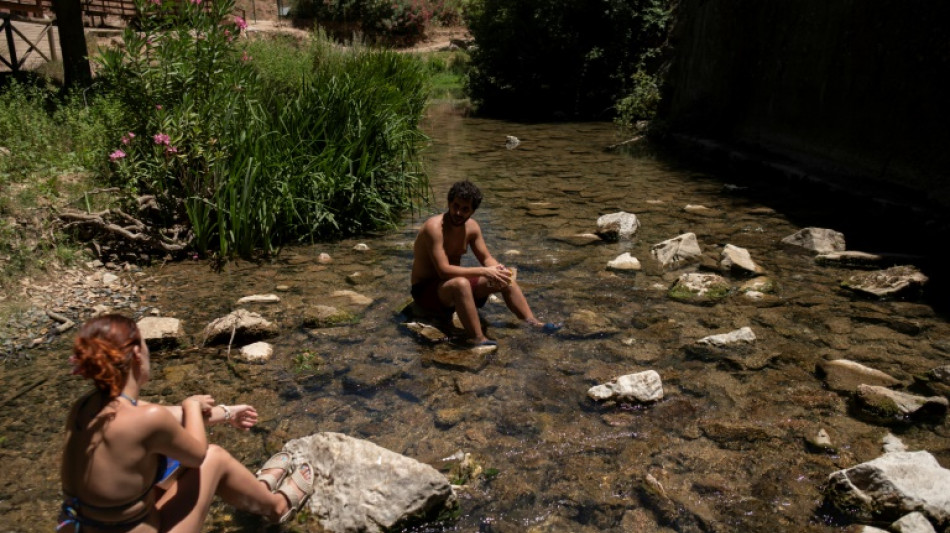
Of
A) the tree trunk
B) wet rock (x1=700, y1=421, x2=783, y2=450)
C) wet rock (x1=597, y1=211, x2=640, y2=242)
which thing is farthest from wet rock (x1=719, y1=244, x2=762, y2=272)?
the tree trunk

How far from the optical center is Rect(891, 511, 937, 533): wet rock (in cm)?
272

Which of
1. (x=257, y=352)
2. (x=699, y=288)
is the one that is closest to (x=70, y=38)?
(x=257, y=352)

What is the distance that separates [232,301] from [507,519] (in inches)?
120

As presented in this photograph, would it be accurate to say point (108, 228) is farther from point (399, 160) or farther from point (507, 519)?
point (507, 519)

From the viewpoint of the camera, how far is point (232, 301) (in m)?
5.19

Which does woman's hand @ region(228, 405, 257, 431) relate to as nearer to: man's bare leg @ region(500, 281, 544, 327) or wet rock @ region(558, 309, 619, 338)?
man's bare leg @ region(500, 281, 544, 327)

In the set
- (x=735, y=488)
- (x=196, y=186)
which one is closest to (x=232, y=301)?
(x=196, y=186)

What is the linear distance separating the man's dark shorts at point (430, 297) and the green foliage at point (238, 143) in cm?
194

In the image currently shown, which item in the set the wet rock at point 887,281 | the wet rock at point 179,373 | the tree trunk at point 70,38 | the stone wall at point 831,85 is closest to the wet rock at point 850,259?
the wet rock at point 887,281

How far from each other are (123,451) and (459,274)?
8.78 feet

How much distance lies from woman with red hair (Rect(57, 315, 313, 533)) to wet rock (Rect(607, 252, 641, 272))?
13.7ft

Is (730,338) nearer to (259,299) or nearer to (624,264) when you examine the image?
(624,264)

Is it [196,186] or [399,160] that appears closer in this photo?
[196,186]

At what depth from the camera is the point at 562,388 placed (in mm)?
4059
